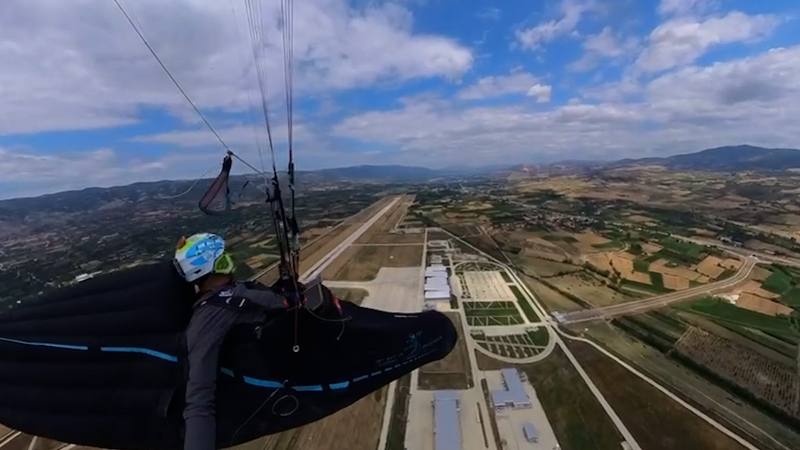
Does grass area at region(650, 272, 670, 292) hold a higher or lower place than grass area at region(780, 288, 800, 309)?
higher

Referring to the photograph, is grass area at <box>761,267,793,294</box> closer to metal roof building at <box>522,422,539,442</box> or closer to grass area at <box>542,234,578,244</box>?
grass area at <box>542,234,578,244</box>

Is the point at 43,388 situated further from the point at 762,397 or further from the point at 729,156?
the point at 729,156

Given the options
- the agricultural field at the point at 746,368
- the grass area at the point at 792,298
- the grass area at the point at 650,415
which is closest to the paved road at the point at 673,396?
the grass area at the point at 650,415

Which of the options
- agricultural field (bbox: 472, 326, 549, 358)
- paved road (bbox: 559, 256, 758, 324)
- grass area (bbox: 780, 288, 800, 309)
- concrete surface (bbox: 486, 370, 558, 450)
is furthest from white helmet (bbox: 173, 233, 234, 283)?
grass area (bbox: 780, 288, 800, 309)

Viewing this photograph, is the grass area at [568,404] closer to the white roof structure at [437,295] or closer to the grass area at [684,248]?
the white roof structure at [437,295]

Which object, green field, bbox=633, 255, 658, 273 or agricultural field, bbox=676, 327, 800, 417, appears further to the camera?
green field, bbox=633, 255, 658, 273
